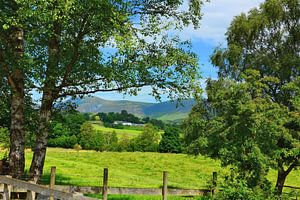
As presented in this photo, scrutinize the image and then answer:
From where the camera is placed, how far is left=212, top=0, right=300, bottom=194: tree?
28.6m

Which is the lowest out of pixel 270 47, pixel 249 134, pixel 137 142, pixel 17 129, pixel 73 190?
pixel 73 190

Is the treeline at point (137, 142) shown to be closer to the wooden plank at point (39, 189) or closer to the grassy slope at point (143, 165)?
the grassy slope at point (143, 165)

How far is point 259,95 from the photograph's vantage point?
76.5 ft

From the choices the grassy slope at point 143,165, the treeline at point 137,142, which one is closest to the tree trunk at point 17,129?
the grassy slope at point 143,165

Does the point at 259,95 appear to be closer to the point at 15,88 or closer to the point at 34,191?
the point at 15,88

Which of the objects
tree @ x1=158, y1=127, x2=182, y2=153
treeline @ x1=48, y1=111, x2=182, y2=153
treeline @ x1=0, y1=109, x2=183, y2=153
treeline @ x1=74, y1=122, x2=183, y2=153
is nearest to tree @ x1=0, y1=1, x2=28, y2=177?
treeline @ x1=0, y1=109, x2=183, y2=153

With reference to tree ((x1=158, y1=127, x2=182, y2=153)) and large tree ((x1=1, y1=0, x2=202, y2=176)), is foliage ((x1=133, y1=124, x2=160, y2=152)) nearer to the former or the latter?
tree ((x1=158, y1=127, x2=182, y2=153))

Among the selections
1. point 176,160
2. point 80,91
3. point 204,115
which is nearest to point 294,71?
point 204,115

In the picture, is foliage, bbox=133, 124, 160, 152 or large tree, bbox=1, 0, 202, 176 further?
foliage, bbox=133, 124, 160, 152

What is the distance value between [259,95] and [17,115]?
12327 millimetres

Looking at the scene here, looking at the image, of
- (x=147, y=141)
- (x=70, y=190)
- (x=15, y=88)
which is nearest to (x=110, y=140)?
(x=147, y=141)

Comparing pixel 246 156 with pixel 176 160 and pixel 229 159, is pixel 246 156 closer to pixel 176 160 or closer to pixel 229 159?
pixel 229 159

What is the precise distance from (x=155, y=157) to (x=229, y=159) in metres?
40.3

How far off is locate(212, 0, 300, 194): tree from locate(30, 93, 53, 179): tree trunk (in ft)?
45.4
